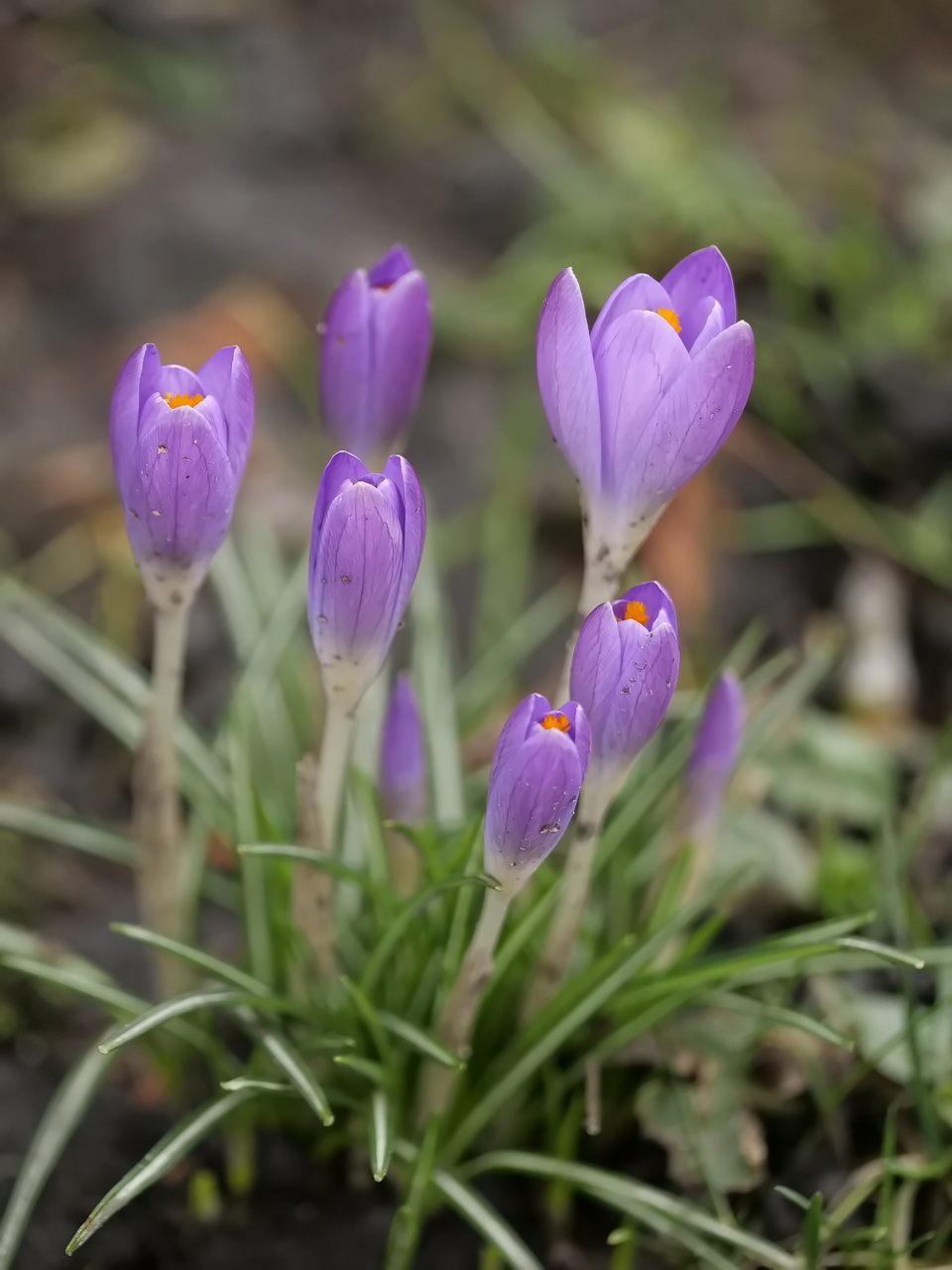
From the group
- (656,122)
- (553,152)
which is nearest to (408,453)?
(553,152)

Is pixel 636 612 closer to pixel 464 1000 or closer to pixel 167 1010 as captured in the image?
pixel 464 1000

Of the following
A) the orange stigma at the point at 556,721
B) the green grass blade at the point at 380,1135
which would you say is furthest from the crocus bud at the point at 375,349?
the green grass blade at the point at 380,1135

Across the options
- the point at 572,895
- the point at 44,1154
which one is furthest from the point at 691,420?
the point at 44,1154

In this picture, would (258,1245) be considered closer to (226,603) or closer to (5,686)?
(226,603)

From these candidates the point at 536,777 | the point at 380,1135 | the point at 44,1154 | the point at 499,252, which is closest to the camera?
the point at 536,777

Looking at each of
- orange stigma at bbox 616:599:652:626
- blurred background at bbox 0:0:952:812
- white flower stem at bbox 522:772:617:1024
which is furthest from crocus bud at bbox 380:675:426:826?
blurred background at bbox 0:0:952:812

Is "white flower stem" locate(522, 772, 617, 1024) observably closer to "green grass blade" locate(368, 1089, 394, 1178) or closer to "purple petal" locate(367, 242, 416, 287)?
"green grass blade" locate(368, 1089, 394, 1178)

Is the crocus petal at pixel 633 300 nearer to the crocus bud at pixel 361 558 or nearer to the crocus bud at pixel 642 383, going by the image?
the crocus bud at pixel 642 383
